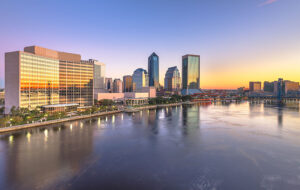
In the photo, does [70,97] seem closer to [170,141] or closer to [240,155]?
[170,141]

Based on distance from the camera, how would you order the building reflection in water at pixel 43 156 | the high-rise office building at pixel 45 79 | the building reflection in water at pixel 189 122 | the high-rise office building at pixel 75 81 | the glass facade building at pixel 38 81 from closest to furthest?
1. the building reflection in water at pixel 43 156
2. the building reflection in water at pixel 189 122
3. the high-rise office building at pixel 45 79
4. the glass facade building at pixel 38 81
5. the high-rise office building at pixel 75 81

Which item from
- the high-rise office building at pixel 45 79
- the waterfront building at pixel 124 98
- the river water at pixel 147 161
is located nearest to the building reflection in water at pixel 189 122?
the river water at pixel 147 161

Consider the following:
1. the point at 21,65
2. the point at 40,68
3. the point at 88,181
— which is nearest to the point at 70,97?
the point at 40,68

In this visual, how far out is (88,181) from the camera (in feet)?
65.2

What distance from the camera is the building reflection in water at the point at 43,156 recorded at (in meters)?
20.1

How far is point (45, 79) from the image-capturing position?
7525 centimetres

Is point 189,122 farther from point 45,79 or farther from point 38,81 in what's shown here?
point 45,79

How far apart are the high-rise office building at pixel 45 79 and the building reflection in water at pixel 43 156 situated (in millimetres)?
32004

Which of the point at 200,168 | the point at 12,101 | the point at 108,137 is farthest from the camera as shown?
the point at 12,101

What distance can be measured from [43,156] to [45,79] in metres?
59.4

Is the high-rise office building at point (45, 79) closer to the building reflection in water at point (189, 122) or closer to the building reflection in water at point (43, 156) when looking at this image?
the building reflection in water at point (43, 156)

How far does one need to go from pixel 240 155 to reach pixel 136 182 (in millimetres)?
20174

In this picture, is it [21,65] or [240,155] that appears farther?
[21,65]

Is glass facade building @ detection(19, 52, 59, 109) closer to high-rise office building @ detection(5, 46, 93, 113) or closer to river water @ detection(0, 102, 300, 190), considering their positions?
high-rise office building @ detection(5, 46, 93, 113)
